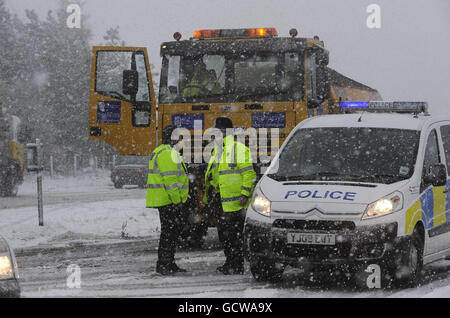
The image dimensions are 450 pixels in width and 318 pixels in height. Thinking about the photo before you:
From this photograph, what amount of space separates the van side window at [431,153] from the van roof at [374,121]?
18 cm

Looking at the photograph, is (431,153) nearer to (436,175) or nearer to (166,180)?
(436,175)

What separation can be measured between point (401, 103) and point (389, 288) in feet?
16.0

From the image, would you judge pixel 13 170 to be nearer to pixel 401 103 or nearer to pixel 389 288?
pixel 401 103

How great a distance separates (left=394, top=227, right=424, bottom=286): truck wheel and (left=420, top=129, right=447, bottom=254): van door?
0.21m

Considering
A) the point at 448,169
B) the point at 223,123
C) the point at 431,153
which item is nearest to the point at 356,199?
the point at 431,153

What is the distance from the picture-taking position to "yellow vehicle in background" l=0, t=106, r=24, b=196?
2780 cm

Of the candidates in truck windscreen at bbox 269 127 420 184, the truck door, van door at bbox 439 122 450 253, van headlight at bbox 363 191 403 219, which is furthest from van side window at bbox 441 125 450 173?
the truck door

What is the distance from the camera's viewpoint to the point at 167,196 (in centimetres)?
1029

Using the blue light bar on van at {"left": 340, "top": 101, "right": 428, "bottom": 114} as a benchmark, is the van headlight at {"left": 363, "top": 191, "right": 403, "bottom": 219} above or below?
below

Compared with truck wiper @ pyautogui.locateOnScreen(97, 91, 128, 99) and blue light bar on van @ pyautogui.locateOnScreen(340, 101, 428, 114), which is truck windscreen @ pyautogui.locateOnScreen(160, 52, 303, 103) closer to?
truck wiper @ pyautogui.locateOnScreen(97, 91, 128, 99)

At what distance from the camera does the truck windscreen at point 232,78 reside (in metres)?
13.0

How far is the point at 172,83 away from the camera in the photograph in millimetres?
13312

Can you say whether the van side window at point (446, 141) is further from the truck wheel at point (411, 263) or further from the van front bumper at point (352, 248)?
the van front bumper at point (352, 248)

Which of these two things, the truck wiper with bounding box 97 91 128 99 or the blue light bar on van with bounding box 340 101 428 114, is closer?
the blue light bar on van with bounding box 340 101 428 114
